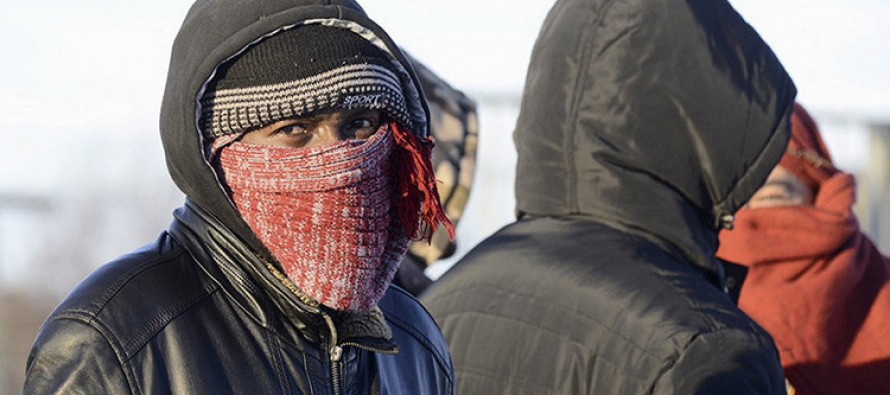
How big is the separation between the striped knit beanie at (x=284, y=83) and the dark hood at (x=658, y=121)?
82 centimetres

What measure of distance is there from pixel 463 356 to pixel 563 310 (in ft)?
0.87

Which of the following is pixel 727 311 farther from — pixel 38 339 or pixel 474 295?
pixel 38 339

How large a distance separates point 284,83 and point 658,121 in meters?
0.96

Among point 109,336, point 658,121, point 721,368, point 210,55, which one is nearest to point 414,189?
point 210,55

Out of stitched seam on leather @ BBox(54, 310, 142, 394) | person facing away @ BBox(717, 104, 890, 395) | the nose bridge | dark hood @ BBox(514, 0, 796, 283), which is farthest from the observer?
person facing away @ BBox(717, 104, 890, 395)

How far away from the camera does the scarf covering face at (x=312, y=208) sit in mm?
2121

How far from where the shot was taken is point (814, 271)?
160 inches

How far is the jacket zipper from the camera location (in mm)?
2141

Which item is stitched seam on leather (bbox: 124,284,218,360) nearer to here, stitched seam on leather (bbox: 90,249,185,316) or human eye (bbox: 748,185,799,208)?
stitched seam on leather (bbox: 90,249,185,316)

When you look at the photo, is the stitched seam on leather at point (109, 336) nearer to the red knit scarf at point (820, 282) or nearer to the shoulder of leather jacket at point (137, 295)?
the shoulder of leather jacket at point (137, 295)

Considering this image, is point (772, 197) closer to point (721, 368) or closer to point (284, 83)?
point (721, 368)

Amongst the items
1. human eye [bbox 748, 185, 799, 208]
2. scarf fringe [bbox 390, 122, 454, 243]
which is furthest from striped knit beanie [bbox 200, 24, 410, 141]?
human eye [bbox 748, 185, 799, 208]

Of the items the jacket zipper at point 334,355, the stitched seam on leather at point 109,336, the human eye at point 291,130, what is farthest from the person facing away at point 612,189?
the stitched seam on leather at point 109,336

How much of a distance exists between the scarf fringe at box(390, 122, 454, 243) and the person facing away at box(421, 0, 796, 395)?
0.50 metres
